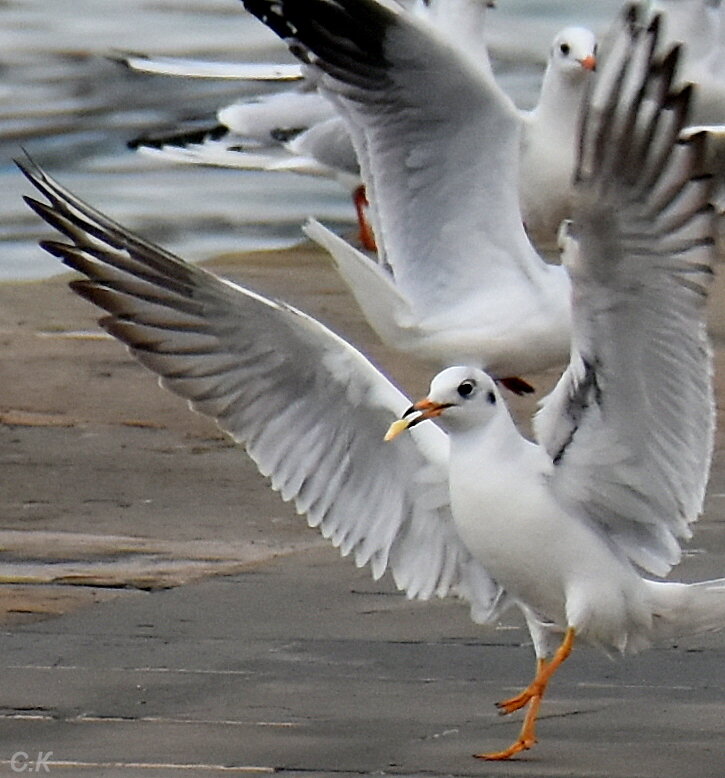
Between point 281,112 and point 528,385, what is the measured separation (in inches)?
167

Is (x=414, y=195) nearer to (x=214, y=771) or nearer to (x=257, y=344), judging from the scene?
(x=257, y=344)

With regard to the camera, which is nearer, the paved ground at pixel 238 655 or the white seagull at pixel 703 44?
the paved ground at pixel 238 655

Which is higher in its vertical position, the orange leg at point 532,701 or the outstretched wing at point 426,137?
the orange leg at point 532,701

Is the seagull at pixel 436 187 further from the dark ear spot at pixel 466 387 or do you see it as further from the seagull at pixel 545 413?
the dark ear spot at pixel 466 387

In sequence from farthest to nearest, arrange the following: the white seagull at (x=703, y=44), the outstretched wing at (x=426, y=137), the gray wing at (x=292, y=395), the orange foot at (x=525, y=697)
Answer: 1. the white seagull at (x=703, y=44)
2. the outstretched wing at (x=426, y=137)
3. the gray wing at (x=292, y=395)
4. the orange foot at (x=525, y=697)

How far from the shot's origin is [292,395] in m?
7.41

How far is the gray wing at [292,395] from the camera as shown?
7234 millimetres

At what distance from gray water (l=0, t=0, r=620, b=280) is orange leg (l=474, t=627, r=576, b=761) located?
8.39m

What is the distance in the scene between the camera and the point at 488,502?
6.56 m

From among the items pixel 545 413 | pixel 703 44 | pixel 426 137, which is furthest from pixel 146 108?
pixel 545 413

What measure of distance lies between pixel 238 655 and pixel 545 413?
125cm

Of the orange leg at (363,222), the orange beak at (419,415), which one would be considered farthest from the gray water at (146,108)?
the orange beak at (419,415)

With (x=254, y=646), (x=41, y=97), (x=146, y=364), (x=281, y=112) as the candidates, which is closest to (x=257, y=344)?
(x=146, y=364)

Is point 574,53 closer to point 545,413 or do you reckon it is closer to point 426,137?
point 426,137
